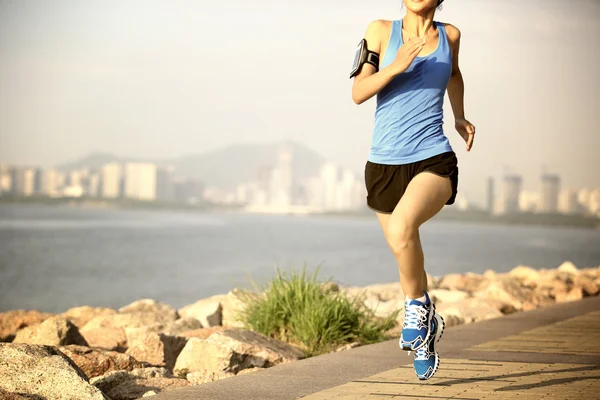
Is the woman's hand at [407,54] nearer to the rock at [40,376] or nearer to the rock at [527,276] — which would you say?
the rock at [40,376]

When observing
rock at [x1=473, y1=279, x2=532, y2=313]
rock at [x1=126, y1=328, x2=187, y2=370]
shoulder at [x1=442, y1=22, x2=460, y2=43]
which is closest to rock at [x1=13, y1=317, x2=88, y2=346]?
rock at [x1=126, y1=328, x2=187, y2=370]

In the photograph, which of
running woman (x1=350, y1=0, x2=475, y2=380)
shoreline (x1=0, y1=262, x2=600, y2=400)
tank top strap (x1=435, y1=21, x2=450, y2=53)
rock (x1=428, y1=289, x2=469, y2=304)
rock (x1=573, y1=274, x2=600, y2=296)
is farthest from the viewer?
rock (x1=573, y1=274, x2=600, y2=296)

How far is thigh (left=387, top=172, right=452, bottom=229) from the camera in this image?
4.04 m

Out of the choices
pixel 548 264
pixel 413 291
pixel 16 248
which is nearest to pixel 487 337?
pixel 413 291

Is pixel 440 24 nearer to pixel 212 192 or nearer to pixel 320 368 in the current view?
pixel 320 368

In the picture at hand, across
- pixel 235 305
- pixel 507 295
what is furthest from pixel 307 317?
pixel 507 295

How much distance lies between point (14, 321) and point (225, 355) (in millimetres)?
5129

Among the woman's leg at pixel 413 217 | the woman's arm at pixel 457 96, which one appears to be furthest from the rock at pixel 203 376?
the woman's arm at pixel 457 96

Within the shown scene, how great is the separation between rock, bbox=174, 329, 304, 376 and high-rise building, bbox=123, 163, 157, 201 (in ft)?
403

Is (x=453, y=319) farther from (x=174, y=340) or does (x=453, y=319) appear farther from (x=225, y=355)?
(x=225, y=355)

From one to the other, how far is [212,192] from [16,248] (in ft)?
221

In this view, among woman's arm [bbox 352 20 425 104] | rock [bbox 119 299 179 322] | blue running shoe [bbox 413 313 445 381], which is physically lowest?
rock [bbox 119 299 179 322]

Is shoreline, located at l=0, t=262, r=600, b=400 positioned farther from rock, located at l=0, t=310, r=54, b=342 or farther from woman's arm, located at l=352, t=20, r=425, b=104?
woman's arm, located at l=352, t=20, r=425, b=104

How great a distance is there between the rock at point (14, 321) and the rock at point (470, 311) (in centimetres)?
413
